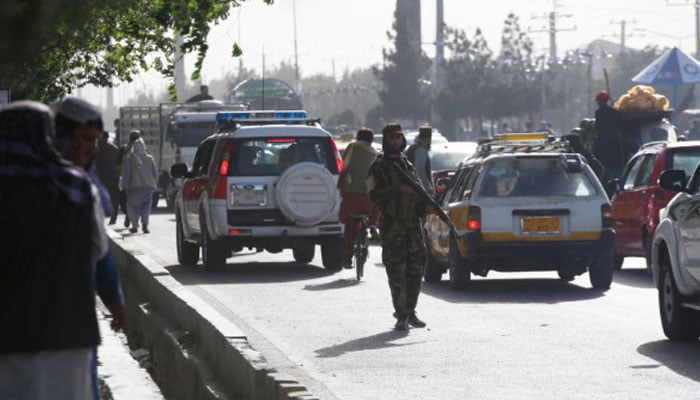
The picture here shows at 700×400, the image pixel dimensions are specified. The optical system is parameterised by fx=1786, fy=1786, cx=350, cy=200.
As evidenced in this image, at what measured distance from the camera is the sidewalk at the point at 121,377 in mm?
10594

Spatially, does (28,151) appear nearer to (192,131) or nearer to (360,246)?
(360,246)

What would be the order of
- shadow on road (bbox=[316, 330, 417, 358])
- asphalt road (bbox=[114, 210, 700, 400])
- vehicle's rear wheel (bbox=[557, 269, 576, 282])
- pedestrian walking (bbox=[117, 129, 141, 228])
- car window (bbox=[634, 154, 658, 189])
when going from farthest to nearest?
pedestrian walking (bbox=[117, 129, 141, 228]) → car window (bbox=[634, 154, 658, 189]) → vehicle's rear wheel (bbox=[557, 269, 576, 282]) → shadow on road (bbox=[316, 330, 417, 358]) → asphalt road (bbox=[114, 210, 700, 400])

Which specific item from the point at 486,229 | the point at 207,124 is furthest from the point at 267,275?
the point at 207,124

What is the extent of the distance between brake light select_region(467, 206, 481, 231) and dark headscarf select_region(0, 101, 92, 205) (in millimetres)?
12253

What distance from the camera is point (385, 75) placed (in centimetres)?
12425

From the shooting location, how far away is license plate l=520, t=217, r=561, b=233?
58.7 ft

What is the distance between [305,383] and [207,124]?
105 ft

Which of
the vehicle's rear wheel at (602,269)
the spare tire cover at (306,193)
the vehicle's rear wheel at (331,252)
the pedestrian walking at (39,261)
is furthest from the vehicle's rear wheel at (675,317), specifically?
the vehicle's rear wheel at (331,252)

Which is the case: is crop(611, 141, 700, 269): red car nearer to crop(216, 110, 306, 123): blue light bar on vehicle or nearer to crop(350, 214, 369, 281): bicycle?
crop(350, 214, 369, 281): bicycle

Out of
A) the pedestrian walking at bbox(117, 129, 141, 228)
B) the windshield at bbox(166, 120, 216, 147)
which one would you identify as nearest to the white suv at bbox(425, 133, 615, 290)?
the pedestrian walking at bbox(117, 129, 141, 228)

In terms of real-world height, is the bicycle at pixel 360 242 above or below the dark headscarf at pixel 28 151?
below

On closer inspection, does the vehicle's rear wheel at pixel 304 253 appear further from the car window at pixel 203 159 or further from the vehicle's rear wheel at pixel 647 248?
the vehicle's rear wheel at pixel 647 248

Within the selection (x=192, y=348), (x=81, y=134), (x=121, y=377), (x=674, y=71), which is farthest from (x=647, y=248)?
(x=674, y=71)

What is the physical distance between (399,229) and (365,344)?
1599mm
